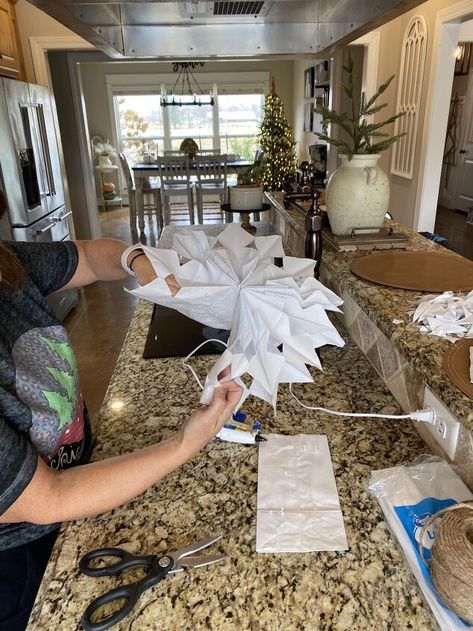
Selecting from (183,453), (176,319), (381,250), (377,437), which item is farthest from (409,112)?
(183,453)

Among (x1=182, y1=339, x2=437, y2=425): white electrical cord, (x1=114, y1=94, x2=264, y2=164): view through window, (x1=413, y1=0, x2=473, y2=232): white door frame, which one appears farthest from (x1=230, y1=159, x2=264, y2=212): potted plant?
(x1=114, y1=94, x2=264, y2=164): view through window

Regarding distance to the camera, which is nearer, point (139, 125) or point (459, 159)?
point (459, 159)

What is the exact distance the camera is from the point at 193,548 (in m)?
0.67

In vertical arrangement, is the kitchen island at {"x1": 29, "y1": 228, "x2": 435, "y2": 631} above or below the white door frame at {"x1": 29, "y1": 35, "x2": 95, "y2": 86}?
below

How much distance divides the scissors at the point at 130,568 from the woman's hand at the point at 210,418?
0.15 meters

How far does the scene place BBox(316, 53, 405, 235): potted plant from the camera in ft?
4.47

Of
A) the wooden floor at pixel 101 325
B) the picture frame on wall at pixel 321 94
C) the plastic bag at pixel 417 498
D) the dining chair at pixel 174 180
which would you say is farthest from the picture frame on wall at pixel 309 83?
the plastic bag at pixel 417 498

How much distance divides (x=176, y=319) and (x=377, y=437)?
30.6 inches

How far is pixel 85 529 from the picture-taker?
73 cm

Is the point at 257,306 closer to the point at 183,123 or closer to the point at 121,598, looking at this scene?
the point at 121,598

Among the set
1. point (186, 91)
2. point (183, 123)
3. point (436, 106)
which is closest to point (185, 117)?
point (183, 123)

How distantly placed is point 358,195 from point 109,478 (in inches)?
42.4

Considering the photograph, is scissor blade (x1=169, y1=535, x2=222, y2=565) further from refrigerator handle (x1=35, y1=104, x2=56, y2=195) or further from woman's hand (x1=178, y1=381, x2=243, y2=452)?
refrigerator handle (x1=35, y1=104, x2=56, y2=195)

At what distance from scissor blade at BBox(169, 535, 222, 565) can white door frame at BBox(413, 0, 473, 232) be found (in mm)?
3502
